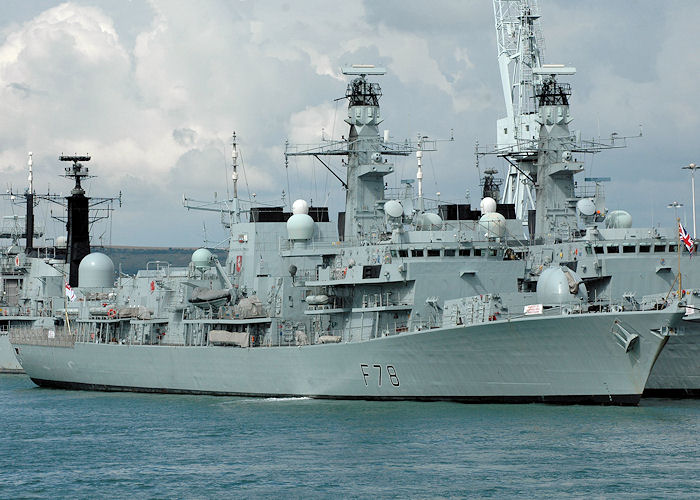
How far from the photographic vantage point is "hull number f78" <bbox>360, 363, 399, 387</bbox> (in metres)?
32.1

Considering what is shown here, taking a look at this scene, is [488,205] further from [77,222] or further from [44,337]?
[77,222]

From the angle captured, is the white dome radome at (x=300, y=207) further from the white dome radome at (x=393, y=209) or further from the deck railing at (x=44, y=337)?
the deck railing at (x=44, y=337)

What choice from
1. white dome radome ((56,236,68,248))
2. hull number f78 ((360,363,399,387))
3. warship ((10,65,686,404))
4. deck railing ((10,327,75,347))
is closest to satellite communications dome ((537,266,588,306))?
warship ((10,65,686,404))

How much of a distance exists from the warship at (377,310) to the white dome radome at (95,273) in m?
0.85

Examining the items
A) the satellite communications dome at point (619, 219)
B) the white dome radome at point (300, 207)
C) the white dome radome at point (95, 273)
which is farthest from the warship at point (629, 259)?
the white dome radome at point (95, 273)

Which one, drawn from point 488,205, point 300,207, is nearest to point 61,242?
point 300,207

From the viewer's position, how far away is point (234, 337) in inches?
1427

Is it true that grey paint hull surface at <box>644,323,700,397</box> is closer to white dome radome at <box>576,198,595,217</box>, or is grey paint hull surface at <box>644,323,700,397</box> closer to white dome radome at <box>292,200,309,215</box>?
white dome radome at <box>576,198,595,217</box>

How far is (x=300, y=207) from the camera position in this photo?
39.1 m

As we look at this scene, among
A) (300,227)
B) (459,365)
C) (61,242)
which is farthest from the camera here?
(61,242)

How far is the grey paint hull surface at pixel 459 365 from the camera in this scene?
94.8 ft

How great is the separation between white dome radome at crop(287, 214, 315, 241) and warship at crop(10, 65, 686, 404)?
0.16 ft

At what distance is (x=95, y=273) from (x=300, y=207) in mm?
12718

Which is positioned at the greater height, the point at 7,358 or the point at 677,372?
the point at 7,358
